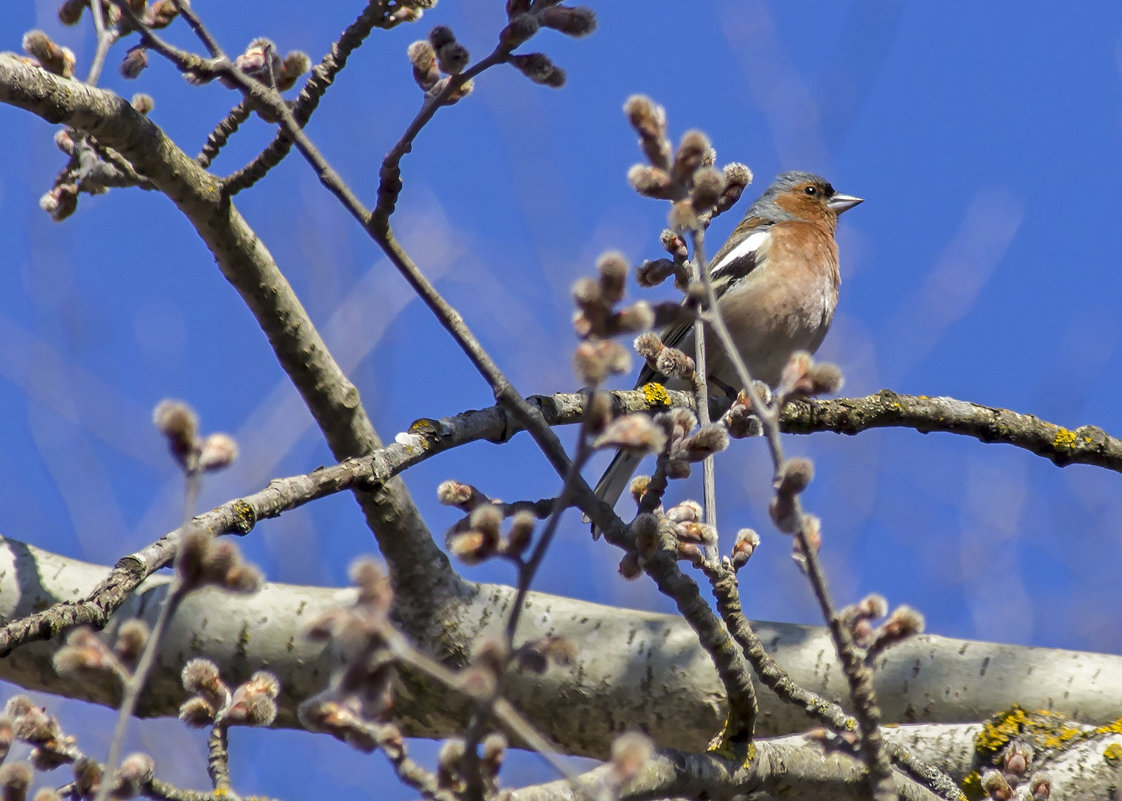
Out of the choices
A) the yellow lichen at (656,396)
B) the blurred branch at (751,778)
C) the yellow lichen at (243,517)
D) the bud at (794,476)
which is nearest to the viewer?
the bud at (794,476)

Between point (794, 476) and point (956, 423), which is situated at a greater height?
point (956, 423)

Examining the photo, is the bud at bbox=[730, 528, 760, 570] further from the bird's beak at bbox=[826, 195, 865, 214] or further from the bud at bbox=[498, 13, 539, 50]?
the bird's beak at bbox=[826, 195, 865, 214]

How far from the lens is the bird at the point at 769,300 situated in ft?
20.2

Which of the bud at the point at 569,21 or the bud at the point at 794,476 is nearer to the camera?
the bud at the point at 794,476

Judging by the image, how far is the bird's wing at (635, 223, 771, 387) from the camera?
20.1 feet

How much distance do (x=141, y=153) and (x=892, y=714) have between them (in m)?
2.99

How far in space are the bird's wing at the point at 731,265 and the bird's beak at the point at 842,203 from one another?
74cm

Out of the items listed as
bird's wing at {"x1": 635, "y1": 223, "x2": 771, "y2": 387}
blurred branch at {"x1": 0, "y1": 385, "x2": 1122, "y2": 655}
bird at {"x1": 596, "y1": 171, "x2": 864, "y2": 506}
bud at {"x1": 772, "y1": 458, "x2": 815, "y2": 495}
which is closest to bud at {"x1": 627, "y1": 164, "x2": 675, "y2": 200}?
bud at {"x1": 772, "y1": 458, "x2": 815, "y2": 495}

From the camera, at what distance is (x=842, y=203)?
7.39 metres

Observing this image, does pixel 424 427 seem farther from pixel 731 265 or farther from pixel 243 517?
pixel 731 265

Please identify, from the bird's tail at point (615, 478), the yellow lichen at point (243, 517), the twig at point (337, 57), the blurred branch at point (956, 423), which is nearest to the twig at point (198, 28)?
the twig at point (337, 57)

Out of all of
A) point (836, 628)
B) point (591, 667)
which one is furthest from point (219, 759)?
point (591, 667)

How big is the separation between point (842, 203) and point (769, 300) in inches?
61.8

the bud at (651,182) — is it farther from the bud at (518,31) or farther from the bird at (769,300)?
the bird at (769,300)
